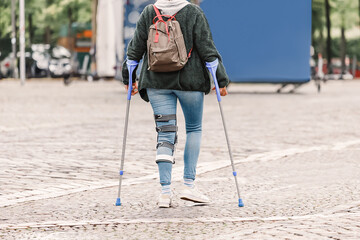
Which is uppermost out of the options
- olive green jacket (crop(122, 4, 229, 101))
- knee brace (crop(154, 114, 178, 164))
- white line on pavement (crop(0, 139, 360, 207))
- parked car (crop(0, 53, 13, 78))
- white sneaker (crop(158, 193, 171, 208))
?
olive green jacket (crop(122, 4, 229, 101))

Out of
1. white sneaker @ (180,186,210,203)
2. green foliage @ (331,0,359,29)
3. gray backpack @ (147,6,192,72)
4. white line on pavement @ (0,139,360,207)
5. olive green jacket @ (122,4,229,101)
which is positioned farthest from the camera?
green foliage @ (331,0,359,29)

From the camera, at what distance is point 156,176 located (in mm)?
7453

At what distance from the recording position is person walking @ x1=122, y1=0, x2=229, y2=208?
5688 mm

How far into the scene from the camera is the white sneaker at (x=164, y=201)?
18.9 ft

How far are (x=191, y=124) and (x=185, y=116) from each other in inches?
3.6

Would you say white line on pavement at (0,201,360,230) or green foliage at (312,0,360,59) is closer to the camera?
white line on pavement at (0,201,360,230)

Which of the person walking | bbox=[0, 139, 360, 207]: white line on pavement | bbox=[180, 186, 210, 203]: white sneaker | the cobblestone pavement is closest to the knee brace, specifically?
the person walking

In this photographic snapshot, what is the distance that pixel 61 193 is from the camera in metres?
6.45

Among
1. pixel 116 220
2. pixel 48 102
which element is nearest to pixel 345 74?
pixel 48 102

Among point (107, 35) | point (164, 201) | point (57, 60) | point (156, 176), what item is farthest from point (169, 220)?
point (57, 60)

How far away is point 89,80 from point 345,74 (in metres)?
18.9

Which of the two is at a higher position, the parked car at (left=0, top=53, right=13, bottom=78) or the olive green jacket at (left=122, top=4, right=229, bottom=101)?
the olive green jacket at (left=122, top=4, right=229, bottom=101)

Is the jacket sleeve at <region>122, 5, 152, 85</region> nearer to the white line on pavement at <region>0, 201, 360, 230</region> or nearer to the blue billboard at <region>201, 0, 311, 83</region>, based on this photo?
the white line on pavement at <region>0, 201, 360, 230</region>

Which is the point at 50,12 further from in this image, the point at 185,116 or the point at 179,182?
the point at 185,116
